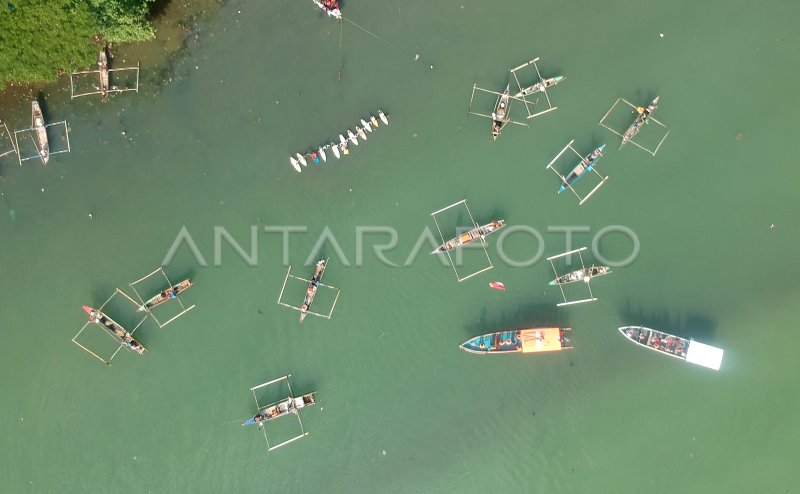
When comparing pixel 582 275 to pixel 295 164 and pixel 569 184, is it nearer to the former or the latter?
pixel 569 184

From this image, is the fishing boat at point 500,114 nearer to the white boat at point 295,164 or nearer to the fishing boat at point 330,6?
the fishing boat at point 330,6

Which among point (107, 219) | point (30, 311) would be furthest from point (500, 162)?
point (30, 311)

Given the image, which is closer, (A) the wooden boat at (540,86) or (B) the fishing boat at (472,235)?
(A) the wooden boat at (540,86)

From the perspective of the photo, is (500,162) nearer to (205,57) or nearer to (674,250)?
(674,250)

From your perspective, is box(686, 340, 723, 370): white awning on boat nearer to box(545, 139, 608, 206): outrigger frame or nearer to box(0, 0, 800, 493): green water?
box(0, 0, 800, 493): green water

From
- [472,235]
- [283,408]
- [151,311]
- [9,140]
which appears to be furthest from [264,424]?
[9,140]

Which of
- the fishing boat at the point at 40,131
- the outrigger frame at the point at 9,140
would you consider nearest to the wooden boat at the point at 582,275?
the fishing boat at the point at 40,131
